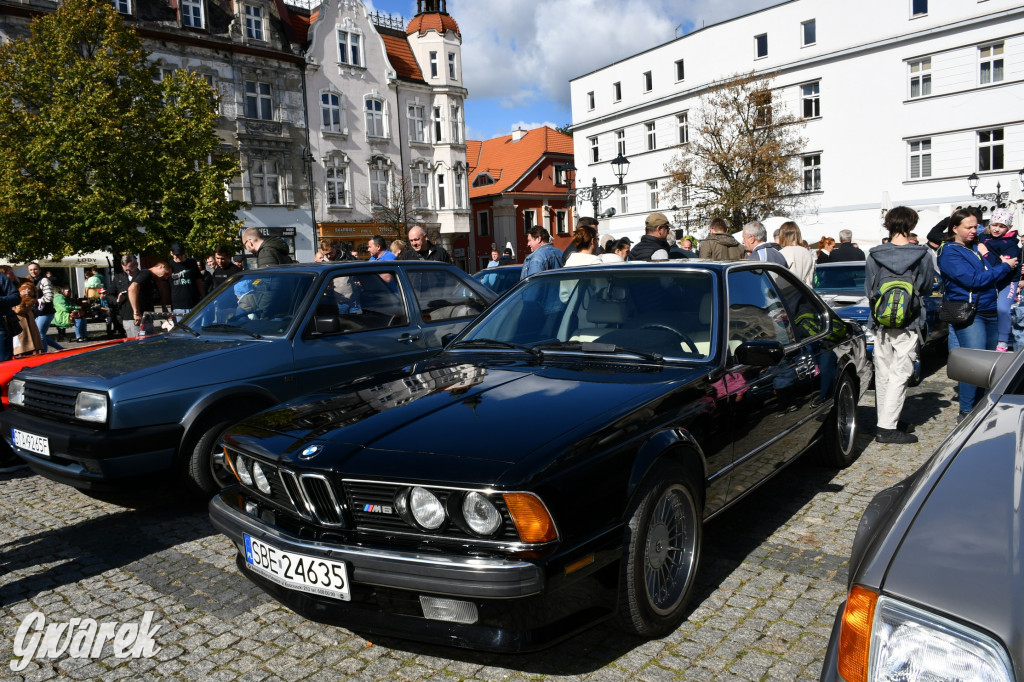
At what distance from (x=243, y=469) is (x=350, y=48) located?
38.8m

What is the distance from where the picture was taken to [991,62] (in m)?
31.5

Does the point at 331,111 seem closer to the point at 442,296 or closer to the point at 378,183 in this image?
the point at 378,183

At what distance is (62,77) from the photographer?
70.4ft

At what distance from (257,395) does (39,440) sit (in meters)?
1.35

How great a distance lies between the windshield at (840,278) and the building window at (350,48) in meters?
32.5

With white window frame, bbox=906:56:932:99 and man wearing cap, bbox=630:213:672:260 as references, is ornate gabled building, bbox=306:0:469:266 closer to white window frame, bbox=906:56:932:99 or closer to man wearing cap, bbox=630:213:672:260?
white window frame, bbox=906:56:932:99

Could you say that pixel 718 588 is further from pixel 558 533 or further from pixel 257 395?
pixel 257 395

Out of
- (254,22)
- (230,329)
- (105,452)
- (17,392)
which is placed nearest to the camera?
(105,452)

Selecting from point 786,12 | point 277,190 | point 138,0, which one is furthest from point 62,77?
point 786,12

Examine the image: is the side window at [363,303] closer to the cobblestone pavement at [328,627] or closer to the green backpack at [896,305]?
the cobblestone pavement at [328,627]

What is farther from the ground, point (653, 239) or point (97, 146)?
point (97, 146)

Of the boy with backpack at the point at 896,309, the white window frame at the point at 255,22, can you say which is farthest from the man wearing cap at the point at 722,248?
A: the white window frame at the point at 255,22

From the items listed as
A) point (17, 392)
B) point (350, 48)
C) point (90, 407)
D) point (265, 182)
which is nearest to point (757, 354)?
point (90, 407)

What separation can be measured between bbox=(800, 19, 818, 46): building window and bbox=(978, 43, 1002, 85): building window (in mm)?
7972
